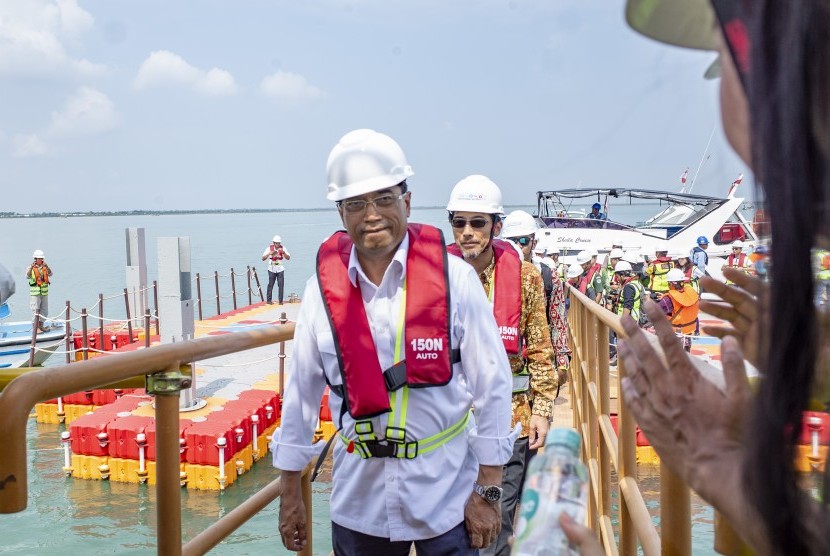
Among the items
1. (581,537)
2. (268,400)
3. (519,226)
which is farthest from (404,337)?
(268,400)

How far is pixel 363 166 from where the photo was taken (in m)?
2.11

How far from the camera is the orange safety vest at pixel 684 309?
8.80m

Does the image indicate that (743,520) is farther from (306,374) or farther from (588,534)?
(306,374)

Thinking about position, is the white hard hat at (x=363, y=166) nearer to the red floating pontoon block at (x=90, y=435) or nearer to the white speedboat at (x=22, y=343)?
the red floating pontoon block at (x=90, y=435)

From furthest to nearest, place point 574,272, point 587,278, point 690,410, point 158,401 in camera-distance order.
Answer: point 574,272, point 587,278, point 158,401, point 690,410

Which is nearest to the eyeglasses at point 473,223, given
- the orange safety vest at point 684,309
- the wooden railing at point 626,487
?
the wooden railing at point 626,487

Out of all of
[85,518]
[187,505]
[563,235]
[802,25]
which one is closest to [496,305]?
[802,25]

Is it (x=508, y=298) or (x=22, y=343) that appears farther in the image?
(x=22, y=343)

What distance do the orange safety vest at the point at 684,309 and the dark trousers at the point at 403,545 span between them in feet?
23.1

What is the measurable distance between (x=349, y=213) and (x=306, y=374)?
510 mm

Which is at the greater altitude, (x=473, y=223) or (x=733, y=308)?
(x=473, y=223)

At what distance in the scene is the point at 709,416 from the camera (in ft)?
2.49

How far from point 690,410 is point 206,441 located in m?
9.22

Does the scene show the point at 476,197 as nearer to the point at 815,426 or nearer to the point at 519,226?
the point at 519,226
